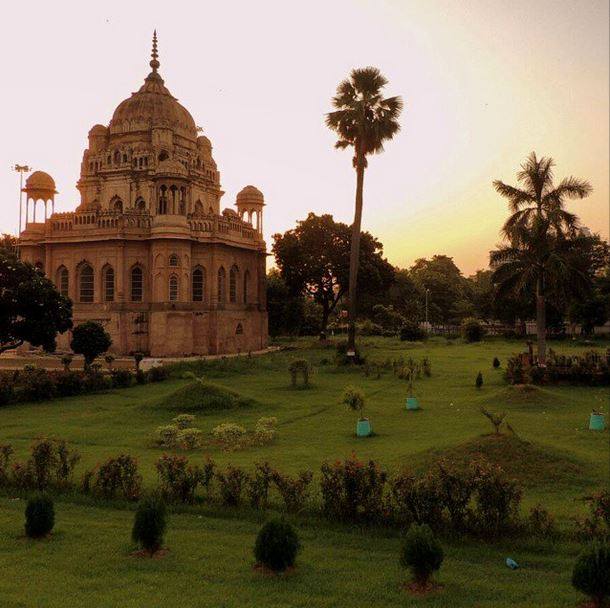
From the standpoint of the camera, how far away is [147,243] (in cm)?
4466

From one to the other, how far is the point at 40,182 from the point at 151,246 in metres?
10.9

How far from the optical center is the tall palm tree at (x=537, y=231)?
28.3 m

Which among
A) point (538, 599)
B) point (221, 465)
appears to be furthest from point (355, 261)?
point (538, 599)

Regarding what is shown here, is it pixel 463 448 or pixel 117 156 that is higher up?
pixel 117 156

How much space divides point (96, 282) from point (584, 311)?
139ft

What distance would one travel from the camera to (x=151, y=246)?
44.2 m

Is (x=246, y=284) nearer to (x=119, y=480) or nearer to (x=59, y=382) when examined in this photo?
(x=59, y=382)

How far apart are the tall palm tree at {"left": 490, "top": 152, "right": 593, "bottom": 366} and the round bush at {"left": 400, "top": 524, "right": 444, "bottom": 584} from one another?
22.6 meters

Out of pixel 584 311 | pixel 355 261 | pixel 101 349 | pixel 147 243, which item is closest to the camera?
pixel 101 349

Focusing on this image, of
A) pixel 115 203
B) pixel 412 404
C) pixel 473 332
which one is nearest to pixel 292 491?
pixel 412 404

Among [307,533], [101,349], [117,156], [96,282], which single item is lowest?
[307,533]

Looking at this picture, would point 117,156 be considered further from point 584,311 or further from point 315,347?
point 584,311

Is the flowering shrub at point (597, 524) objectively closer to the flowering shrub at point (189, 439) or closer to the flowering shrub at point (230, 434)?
the flowering shrub at point (230, 434)

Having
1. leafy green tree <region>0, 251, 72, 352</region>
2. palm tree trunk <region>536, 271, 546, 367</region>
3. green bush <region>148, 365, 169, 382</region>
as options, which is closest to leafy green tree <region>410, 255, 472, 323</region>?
palm tree trunk <region>536, 271, 546, 367</region>
